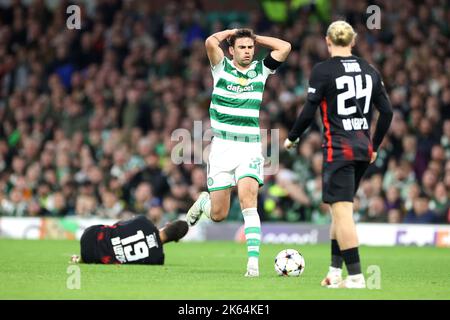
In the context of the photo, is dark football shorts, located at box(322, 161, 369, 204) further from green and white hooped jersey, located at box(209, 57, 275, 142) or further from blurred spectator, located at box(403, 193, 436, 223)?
blurred spectator, located at box(403, 193, 436, 223)

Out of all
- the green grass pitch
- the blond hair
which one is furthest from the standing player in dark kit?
the green grass pitch

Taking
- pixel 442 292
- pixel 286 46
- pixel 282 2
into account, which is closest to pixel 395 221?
pixel 282 2

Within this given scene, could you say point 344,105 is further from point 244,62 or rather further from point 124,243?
point 124,243

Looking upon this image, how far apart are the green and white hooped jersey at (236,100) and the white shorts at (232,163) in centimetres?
9

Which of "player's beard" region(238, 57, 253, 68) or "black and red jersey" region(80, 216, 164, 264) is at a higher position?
"player's beard" region(238, 57, 253, 68)

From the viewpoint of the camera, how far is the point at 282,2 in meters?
23.6

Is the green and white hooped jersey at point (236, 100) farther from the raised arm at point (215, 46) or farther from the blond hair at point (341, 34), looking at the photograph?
the blond hair at point (341, 34)

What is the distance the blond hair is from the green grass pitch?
7.02 ft

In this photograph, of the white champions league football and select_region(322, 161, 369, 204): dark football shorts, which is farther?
the white champions league football

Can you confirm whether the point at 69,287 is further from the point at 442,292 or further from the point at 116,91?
the point at 116,91

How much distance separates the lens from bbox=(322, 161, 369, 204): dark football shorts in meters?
8.97

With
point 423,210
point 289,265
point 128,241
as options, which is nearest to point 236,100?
point 289,265

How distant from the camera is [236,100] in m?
11.2

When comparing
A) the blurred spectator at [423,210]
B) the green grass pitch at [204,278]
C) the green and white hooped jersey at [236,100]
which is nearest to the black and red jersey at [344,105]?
the green grass pitch at [204,278]
